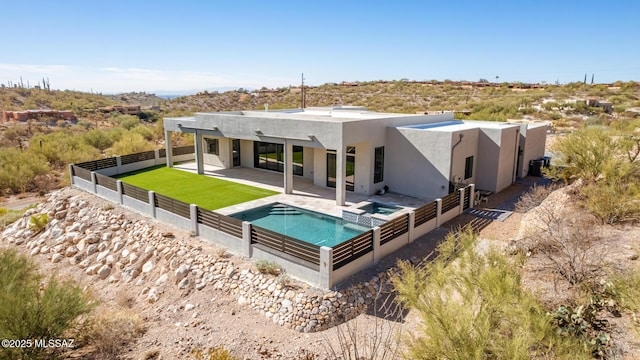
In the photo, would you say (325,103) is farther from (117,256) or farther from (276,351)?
(276,351)

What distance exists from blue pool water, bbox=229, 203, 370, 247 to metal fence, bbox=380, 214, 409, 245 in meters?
1.40

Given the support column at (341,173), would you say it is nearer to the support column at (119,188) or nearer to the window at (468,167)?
the window at (468,167)

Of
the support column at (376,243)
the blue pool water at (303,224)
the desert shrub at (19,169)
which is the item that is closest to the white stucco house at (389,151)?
the blue pool water at (303,224)

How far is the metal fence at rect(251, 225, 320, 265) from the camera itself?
1042cm

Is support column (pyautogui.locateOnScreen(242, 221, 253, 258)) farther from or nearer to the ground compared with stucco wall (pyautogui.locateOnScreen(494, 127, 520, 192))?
nearer to the ground

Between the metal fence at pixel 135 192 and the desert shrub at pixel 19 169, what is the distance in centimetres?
1234

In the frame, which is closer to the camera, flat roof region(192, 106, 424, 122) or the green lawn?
the green lawn

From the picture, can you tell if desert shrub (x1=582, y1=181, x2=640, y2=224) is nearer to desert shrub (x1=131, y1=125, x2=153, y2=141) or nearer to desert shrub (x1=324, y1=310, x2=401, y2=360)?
desert shrub (x1=324, y1=310, x2=401, y2=360)

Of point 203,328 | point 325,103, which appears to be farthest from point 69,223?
point 325,103

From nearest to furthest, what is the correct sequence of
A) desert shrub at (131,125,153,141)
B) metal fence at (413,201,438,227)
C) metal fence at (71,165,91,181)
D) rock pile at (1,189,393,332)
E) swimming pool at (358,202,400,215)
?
rock pile at (1,189,393,332) < metal fence at (413,201,438,227) < swimming pool at (358,202,400,215) < metal fence at (71,165,91,181) < desert shrub at (131,125,153,141)

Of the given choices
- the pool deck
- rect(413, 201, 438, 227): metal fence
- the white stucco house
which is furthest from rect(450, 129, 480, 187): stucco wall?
rect(413, 201, 438, 227): metal fence

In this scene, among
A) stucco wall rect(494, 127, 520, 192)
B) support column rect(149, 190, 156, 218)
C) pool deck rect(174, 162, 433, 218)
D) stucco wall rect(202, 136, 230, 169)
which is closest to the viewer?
support column rect(149, 190, 156, 218)

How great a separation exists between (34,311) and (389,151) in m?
14.3

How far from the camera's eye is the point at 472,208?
16.7 metres
